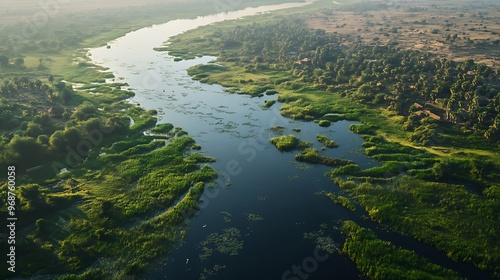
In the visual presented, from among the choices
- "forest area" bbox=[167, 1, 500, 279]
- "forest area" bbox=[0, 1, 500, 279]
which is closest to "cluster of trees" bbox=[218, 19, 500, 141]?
"forest area" bbox=[167, 1, 500, 279]

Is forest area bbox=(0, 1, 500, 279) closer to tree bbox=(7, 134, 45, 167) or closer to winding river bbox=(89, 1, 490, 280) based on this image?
tree bbox=(7, 134, 45, 167)

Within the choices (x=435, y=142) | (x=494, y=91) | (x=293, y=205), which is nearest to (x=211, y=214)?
(x=293, y=205)

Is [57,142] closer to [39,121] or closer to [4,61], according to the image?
[39,121]

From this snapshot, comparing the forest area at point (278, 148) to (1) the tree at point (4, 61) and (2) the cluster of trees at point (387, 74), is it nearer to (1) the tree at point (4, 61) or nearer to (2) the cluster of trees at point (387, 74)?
(2) the cluster of trees at point (387, 74)

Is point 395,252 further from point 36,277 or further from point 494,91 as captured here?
point 494,91

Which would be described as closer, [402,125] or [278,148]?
[278,148]

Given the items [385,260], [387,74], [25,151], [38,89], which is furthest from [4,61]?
[385,260]
